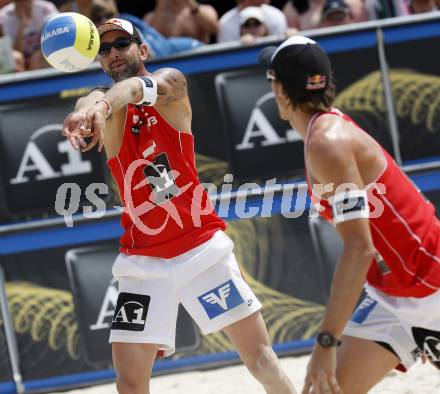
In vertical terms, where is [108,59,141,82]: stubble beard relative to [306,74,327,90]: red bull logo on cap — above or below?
below

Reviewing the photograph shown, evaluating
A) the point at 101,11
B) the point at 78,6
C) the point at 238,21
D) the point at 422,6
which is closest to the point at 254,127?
the point at 238,21

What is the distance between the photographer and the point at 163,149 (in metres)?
4.67

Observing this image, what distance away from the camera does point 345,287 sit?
319 cm

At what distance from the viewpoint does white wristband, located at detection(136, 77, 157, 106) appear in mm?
4336

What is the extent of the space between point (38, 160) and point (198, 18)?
6.67ft

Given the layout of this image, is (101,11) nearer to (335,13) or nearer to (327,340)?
(335,13)

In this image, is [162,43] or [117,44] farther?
[162,43]

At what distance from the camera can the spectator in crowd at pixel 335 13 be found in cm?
774

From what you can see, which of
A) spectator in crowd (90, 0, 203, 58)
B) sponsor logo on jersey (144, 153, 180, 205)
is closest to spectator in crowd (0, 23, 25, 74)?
spectator in crowd (90, 0, 203, 58)

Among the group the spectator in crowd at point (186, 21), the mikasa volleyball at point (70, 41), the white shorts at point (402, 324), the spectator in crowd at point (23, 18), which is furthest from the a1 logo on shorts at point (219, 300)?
the spectator in crowd at point (23, 18)

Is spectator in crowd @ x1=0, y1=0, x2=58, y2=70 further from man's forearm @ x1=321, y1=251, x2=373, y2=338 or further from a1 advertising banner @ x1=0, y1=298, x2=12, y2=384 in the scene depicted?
man's forearm @ x1=321, y1=251, x2=373, y2=338

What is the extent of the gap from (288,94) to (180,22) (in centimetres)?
471

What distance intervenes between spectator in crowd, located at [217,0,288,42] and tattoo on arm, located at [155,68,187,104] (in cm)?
309

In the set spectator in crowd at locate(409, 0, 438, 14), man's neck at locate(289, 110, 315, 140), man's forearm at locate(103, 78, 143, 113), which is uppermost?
man's forearm at locate(103, 78, 143, 113)
